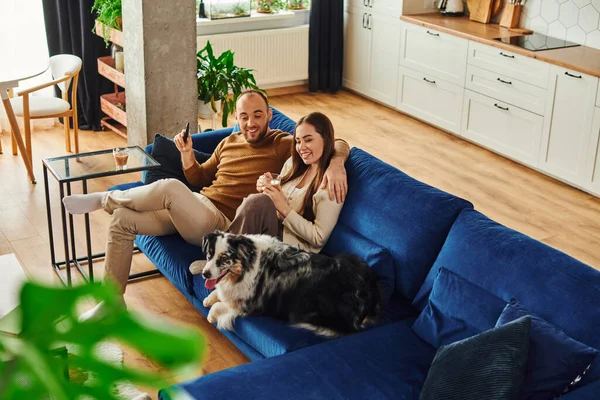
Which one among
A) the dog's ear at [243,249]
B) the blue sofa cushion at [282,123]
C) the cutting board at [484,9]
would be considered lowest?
the dog's ear at [243,249]

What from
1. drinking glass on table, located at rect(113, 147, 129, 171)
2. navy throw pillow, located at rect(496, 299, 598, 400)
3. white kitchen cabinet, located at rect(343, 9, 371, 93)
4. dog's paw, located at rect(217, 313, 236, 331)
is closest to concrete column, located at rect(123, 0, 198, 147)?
drinking glass on table, located at rect(113, 147, 129, 171)

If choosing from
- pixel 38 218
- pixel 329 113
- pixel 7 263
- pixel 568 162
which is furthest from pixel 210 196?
pixel 329 113

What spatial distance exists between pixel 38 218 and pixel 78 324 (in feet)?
15.0

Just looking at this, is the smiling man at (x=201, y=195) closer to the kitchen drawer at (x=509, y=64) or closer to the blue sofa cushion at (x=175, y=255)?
the blue sofa cushion at (x=175, y=255)

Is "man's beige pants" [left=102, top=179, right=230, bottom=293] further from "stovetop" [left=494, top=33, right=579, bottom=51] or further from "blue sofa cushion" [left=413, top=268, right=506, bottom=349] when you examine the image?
"stovetop" [left=494, top=33, right=579, bottom=51]

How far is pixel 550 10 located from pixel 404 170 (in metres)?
1.62

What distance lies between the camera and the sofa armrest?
202cm

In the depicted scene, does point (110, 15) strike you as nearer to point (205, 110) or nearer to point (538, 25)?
point (205, 110)

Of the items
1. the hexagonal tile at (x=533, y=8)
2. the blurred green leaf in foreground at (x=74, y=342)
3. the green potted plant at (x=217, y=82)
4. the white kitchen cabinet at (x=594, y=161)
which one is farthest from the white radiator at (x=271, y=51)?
the blurred green leaf in foreground at (x=74, y=342)

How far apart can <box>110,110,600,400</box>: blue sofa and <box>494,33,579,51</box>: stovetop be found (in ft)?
8.69

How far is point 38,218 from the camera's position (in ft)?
14.7

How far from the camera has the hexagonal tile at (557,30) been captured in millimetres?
5598

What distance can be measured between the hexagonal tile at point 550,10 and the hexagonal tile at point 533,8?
0.05m

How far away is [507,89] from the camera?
18.0 feet
